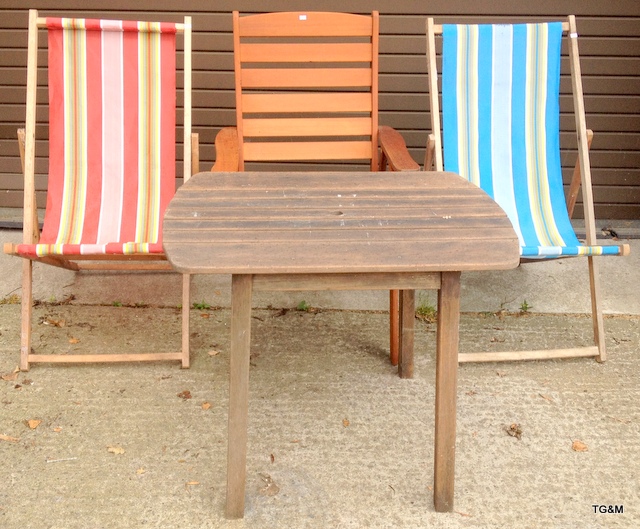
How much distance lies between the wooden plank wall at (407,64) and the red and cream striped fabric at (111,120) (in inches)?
37.4

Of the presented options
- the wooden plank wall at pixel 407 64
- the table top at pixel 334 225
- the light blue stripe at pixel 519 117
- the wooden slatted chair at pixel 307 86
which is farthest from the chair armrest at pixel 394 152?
Result: the wooden plank wall at pixel 407 64

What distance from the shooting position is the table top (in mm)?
1865

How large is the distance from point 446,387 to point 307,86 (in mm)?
1571

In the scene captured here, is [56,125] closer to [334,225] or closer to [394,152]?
[394,152]

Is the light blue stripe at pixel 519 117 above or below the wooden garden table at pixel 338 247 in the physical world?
above

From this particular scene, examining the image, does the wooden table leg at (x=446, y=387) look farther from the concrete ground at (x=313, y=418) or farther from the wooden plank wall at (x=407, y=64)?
the wooden plank wall at (x=407, y=64)

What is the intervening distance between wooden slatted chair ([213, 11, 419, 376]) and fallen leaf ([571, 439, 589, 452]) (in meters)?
0.78

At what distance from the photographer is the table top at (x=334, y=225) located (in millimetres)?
1865

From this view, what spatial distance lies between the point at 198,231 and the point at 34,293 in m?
1.83

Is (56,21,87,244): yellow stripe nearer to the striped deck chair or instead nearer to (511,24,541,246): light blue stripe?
the striped deck chair

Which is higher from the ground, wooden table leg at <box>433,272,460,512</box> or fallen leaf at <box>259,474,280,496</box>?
wooden table leg at <box>433,272,460,512</box>

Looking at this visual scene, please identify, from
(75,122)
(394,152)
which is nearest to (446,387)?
(394,152)

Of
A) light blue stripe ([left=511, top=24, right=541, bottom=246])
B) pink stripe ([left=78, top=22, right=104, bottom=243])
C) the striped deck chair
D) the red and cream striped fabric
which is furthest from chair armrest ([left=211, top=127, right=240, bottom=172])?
light blue stripe ([left=511, top=24, right=541, bottom=246])

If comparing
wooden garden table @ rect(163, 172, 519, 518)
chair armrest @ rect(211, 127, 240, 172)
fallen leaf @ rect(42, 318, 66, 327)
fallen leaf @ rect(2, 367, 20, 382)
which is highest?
chair armrest @ rect(211, 127, 240, 172)
